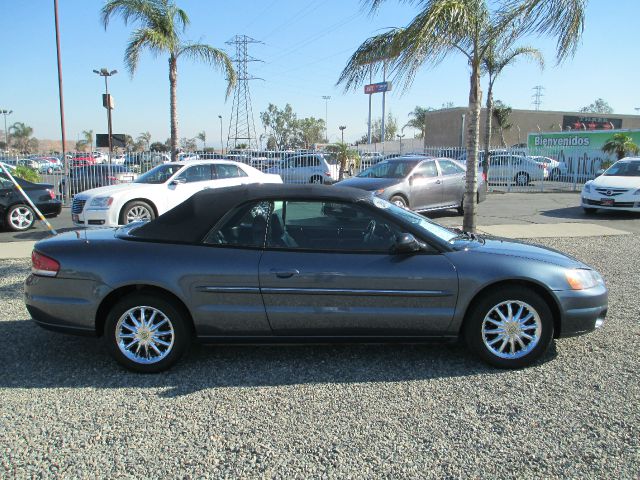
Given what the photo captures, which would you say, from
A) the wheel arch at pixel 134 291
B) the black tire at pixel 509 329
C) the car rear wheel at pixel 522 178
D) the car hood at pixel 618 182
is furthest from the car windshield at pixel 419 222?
the car rear wheel at pixel 522 178

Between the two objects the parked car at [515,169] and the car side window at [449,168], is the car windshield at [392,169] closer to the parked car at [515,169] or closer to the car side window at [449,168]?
the car side window at [449,168]

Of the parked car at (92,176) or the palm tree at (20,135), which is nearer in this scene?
the parked car at (92,176)

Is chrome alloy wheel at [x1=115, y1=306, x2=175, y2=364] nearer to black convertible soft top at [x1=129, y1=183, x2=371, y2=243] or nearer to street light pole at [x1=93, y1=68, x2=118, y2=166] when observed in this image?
black convertible soft top at [x1=129, y1=183, x2=371, y2=243]

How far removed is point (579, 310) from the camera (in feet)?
13.4

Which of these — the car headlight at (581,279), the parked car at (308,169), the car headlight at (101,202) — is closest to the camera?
the car headlight at (581,279)

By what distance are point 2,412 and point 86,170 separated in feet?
52.5

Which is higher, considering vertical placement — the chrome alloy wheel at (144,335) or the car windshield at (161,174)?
the car windshield at (161,174)

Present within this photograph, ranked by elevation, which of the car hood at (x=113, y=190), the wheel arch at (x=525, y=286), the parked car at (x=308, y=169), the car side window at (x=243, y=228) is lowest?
the wheel arch at (x=525, y=286)

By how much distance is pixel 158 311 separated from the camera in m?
3.94

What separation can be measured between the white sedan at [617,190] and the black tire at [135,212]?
35.5 ft

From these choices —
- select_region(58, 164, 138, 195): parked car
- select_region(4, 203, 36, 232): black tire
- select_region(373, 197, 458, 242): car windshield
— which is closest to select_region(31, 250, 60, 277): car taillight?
select_region(373, 197, 458, 242): car windshield

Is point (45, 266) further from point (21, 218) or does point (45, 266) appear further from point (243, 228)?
point (21, 218)

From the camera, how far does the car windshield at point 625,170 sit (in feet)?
45.9

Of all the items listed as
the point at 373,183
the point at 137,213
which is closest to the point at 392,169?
the point at 373,183
